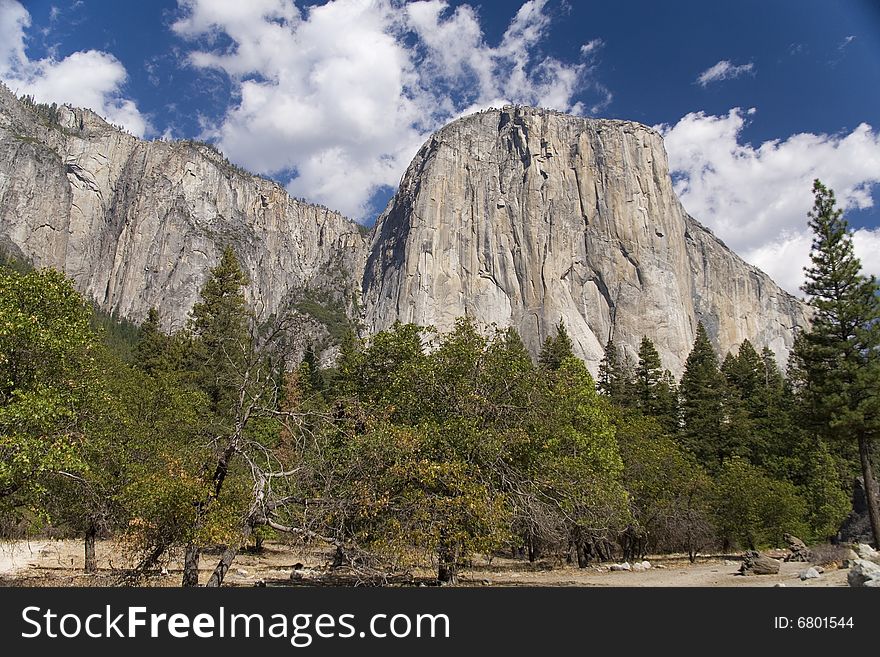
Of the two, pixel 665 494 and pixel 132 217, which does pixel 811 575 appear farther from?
pixel 132 217

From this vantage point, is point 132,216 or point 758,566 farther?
point 132,216

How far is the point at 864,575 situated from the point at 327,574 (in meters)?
15.5

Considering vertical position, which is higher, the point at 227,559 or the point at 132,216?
the point at 132,216

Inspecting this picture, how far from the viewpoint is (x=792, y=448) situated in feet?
146

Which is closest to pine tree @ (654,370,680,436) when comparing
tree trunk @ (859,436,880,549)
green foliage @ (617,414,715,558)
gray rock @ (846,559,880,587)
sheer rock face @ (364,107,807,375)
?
green foliage @ (617,414,715,558)

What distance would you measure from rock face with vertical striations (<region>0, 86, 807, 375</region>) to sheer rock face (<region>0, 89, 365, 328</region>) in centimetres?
44

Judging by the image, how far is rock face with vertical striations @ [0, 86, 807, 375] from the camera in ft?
406

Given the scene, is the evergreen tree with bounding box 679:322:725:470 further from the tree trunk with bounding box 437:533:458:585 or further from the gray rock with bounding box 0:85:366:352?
the gray rock with bounding box 0:85:366:352

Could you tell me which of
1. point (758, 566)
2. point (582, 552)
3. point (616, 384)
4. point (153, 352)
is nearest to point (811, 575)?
point (758, 566)

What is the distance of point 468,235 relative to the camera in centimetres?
13350

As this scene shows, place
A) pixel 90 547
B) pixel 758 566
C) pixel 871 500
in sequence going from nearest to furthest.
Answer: pixel 90 547 → pixel 758 566 → pixel 871 500

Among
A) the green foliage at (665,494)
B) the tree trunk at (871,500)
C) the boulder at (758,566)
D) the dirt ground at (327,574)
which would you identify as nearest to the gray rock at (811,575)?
the dirt ground at (327,574)

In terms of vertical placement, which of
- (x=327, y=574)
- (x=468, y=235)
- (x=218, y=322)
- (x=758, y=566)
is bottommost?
(x=327, y=574)
